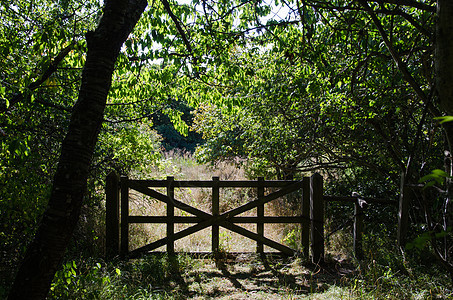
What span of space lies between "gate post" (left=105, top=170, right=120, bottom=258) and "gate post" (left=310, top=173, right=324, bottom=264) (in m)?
3.44

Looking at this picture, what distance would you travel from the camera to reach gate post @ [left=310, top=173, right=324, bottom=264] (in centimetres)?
593

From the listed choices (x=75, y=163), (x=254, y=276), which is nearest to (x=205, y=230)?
(x=254, y=276)

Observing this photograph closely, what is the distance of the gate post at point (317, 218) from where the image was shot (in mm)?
5926

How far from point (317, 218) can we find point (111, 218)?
11.8ft

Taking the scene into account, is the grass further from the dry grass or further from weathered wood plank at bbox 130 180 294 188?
weathered wood plank at bbox 130 180 294 188

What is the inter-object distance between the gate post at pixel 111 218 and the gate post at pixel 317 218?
11.3 ft

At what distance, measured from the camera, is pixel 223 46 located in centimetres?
470

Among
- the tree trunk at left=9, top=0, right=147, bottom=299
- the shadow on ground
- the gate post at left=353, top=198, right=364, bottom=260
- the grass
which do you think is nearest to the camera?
the tree trunk at left=9, top=0, right=147, bottom=299

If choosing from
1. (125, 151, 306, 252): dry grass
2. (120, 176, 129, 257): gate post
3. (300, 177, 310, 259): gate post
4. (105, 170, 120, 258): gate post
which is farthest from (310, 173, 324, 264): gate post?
(105, 170, 120, 258): gate post

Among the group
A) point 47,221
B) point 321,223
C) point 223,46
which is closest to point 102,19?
point 47,221

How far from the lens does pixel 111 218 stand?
581 cm

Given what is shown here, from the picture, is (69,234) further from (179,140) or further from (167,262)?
(179,140)

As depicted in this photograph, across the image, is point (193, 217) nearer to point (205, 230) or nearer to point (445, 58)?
point (205, 230)

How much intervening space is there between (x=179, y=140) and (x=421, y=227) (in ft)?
88.8
